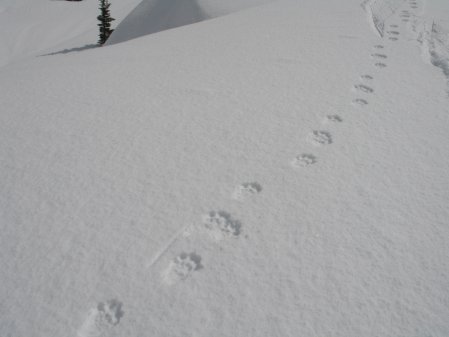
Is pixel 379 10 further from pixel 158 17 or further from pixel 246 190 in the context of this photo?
pixel 158 17

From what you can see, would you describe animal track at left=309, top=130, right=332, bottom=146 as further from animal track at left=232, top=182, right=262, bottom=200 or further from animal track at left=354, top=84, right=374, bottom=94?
animal track at left=354, top=84, right=374, bottom=94

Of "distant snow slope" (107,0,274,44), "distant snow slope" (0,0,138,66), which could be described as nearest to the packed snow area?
"distant snow slope" (107,0,274,44)

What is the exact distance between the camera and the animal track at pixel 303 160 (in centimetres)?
175

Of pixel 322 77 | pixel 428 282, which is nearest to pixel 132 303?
pixel 428 282

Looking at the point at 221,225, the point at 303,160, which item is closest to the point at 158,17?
the point at 303,160

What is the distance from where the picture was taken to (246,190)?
1.60m

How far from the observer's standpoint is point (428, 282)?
3.71 ft

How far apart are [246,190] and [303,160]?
41cm

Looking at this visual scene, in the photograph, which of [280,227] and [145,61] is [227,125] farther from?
[145,61]

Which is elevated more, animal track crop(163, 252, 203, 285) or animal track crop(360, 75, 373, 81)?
animal track crop(360, 75, 373, 81)

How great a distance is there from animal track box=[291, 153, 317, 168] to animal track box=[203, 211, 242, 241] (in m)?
0.54

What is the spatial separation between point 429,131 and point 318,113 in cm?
69

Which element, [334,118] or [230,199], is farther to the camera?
[334,118]

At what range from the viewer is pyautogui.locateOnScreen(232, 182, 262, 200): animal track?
1566 millimetres
